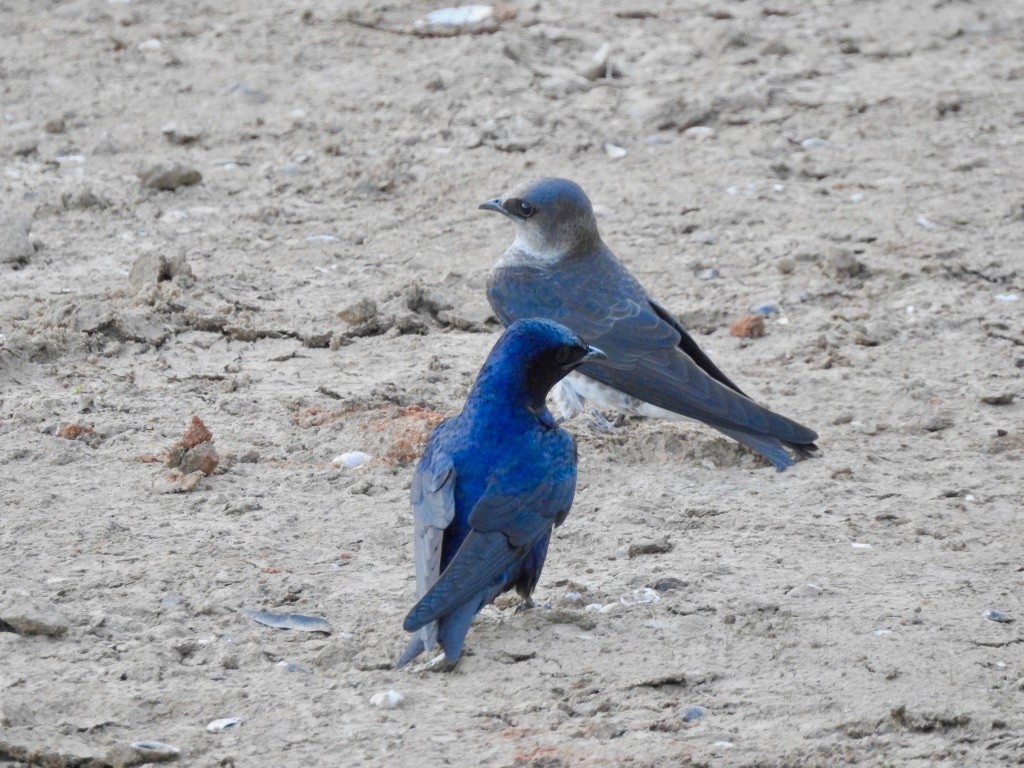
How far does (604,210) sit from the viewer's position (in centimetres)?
816

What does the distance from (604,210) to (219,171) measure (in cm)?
202

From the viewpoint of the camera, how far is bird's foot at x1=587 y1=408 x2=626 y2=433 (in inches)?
249

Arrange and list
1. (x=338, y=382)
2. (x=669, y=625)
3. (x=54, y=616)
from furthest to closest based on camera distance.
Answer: (x=338, y=382), (x=669, y=625), (x=54, y=616)

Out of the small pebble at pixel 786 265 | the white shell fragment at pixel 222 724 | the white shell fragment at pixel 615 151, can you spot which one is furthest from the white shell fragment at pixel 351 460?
the white shell fragment at pixel 615 151

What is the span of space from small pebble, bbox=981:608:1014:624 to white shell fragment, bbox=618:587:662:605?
2.97ft

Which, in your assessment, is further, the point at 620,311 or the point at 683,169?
the point at 683,169

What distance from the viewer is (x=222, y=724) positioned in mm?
3770

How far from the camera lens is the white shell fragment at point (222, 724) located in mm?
3750

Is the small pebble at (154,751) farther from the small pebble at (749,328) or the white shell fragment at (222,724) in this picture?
the small pebble at (749,328)

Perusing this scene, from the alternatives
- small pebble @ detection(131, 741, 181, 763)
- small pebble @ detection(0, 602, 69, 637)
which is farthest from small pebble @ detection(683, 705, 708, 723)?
small pebble @ detection(0, 602, 69, 637)

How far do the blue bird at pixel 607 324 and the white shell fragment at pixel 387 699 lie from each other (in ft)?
7.11

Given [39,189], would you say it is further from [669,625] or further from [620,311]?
[669,625]

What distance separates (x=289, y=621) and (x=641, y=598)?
99 cm

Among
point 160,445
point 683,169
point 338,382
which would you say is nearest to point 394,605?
point 160,445
